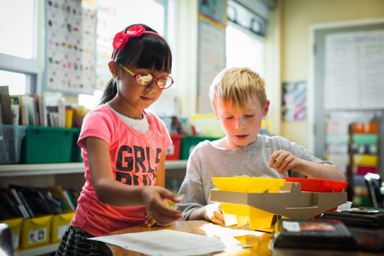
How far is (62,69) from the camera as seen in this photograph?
96.2 inches

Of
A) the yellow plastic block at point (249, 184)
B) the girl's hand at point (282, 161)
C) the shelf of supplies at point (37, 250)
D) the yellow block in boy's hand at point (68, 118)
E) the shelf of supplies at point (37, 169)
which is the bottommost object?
the shelf of supplies at point (37, 250)

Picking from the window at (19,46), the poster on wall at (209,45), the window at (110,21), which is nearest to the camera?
the window at (19,46)

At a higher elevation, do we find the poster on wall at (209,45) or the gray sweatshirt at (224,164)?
the poster on wall at (209,45)

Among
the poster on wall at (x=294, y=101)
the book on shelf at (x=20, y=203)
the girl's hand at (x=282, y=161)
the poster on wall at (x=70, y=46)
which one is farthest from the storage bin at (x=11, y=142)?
the poster on wall at (x=294, y=101)

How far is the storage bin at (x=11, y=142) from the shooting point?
1777 millimetres

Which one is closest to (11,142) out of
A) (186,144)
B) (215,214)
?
(215,214)

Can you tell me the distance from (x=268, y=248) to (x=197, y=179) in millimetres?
652

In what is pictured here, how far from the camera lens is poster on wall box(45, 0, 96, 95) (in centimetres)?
238

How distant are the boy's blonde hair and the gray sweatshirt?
19 centimetres

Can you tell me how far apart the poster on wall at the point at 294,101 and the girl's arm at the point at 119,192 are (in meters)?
4.36

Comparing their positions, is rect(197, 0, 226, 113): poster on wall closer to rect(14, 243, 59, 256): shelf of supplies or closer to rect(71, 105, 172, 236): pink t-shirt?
rect(14, 243, 59, 256): shelf of supplies

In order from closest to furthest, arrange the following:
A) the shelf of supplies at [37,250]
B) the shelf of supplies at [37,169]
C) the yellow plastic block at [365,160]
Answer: the shelf of supplies at [37,169] < the shelf of supplies at [37,250] < the yellow plastic block at [365,160]

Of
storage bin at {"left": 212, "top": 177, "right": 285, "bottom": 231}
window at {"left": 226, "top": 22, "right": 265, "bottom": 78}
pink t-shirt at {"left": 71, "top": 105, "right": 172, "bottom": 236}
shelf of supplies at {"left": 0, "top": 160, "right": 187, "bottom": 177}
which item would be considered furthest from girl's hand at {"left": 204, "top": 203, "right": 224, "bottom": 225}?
window at {"left": 226, "top": 22, "right": 265, "bottom": 78}

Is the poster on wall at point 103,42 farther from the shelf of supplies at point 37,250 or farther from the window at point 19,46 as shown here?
the shelf of supplies at point 37,250
